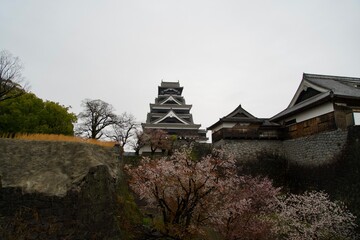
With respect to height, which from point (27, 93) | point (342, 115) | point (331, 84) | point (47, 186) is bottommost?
point (47, 186)

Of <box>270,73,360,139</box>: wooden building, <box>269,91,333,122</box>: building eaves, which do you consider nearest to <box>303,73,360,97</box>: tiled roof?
<box>270,73,360,139</box>: wooden building

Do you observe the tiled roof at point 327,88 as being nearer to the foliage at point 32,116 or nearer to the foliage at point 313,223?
the foliage at point 313,223

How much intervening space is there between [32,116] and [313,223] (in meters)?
13.8

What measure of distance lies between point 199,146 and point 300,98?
7659 millimetres

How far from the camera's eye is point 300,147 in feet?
54.1

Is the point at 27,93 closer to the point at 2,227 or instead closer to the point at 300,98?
the point at 2,227

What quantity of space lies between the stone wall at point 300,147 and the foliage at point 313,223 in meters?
3.69

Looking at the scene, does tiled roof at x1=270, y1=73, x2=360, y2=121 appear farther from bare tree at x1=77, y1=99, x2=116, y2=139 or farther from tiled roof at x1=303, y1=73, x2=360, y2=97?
bare tree at x1=77, y1=99, x2=116, y2=139

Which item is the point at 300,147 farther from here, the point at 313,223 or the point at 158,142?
the point at 158,142

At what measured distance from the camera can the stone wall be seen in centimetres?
1370

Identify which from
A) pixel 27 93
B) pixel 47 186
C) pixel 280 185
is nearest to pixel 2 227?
pixel 47 186

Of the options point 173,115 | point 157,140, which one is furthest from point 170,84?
point 157,140

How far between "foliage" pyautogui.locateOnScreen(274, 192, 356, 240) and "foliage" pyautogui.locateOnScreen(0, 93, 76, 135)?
38.7 ft

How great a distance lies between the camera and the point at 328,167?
13867mm
